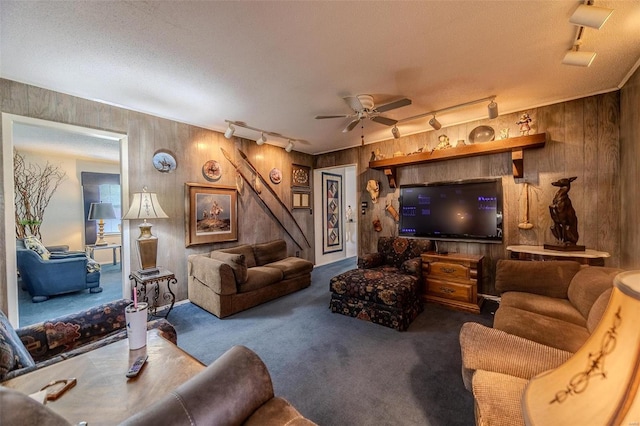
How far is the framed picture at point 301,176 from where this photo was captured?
17.5 ft

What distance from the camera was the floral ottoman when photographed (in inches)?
107

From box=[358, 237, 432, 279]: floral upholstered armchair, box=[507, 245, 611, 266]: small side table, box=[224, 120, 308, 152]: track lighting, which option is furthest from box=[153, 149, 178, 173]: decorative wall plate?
box=[507, 245, 611, 266]: small side table

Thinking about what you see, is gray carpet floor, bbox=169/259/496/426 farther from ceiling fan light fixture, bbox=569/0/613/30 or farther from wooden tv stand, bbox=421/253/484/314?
ceiling fan light fixture, bbox=569/0/613/30

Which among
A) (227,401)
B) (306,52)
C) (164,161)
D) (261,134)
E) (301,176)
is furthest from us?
(301,176)

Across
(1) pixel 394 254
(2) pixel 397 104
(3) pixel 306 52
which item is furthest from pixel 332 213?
(3) pixel 306 52

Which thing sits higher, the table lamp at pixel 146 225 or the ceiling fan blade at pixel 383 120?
the ceiling fan blade at pixel 383 120

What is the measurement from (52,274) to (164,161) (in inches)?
98.6

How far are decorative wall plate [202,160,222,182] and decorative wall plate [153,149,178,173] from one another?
0.42 m

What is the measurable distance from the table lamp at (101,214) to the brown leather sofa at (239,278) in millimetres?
3691

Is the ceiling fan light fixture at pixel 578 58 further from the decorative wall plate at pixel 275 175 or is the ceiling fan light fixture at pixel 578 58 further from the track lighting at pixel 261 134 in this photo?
the decorative wall plate at pixel 275 175

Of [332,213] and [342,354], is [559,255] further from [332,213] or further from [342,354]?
[332,213]

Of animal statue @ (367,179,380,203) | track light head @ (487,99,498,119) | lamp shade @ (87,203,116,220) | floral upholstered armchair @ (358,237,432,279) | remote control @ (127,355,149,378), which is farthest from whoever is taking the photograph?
lamp shade @ (87,203,116,220)

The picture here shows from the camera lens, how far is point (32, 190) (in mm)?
4914

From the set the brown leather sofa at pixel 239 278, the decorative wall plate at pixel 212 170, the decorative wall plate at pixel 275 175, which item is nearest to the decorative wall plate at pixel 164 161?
the decorative wall plate at pixel 212 170
